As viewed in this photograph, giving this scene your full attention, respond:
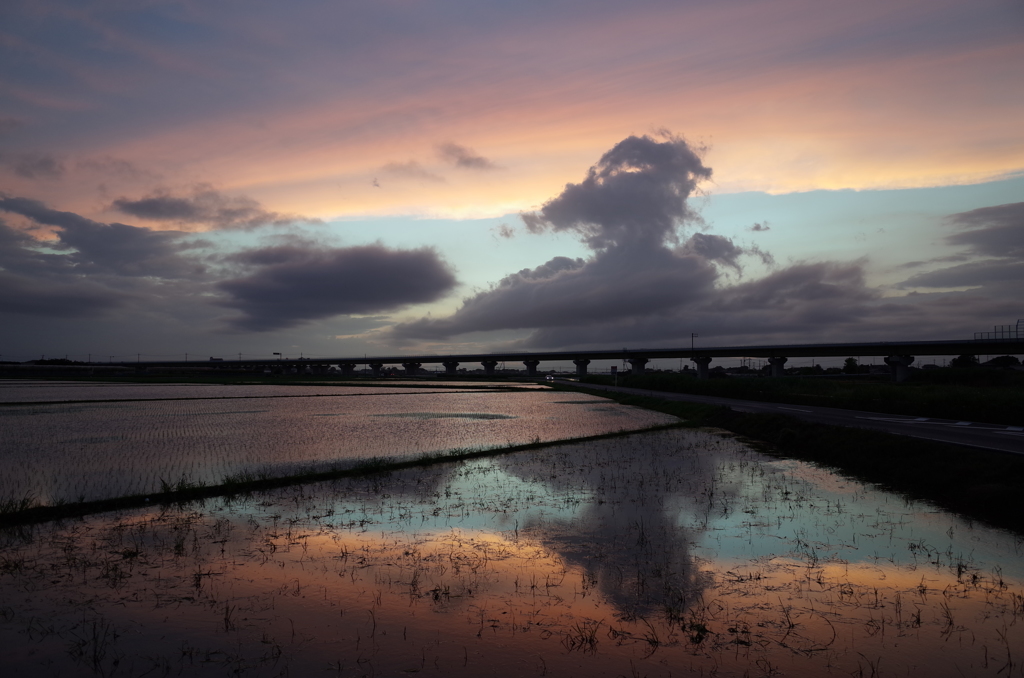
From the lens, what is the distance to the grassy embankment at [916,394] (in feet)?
95.0

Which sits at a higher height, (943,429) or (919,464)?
(943,429)

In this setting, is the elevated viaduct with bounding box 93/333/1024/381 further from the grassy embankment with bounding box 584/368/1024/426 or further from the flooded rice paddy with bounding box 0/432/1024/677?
the flooded rice paddy with bounding box 0/432/1024/677

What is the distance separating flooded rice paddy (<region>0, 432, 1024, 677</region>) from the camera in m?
6.91

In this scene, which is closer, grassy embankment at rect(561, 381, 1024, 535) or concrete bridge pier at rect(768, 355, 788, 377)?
grassy embankment at rect(561, 381, 1024, 535)

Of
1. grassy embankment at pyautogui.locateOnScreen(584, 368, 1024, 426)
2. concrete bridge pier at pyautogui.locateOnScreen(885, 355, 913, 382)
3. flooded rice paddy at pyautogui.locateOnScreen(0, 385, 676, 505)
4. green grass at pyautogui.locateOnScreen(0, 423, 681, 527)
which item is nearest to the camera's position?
green grass at pyautogui.locateOnScreen(0, 423, 681, 527)

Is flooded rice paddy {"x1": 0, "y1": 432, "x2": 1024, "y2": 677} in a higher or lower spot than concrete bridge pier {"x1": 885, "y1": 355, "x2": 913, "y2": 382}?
lower

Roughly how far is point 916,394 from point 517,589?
3612 cm

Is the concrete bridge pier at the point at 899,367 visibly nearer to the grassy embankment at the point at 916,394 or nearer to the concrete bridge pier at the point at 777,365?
the grassy embankment at the point at 916,394

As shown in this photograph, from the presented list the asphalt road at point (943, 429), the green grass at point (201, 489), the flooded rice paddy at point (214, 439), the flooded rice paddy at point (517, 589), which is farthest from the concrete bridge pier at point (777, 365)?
the flooded rice paddy at point (517, 589)

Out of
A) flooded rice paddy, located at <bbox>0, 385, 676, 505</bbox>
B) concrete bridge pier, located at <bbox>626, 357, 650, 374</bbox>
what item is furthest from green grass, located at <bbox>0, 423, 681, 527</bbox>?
concrete bridge pier, located at <bbox>626, 357, 650, 374</bbox>

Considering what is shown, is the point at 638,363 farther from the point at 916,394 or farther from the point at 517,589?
the point at 517,589

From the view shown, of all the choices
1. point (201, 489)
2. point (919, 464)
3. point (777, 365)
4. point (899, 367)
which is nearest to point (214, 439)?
point (201, 489)

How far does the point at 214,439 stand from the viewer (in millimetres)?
26984

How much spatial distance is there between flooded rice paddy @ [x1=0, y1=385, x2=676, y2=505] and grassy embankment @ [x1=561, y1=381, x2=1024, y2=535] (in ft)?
33.3
